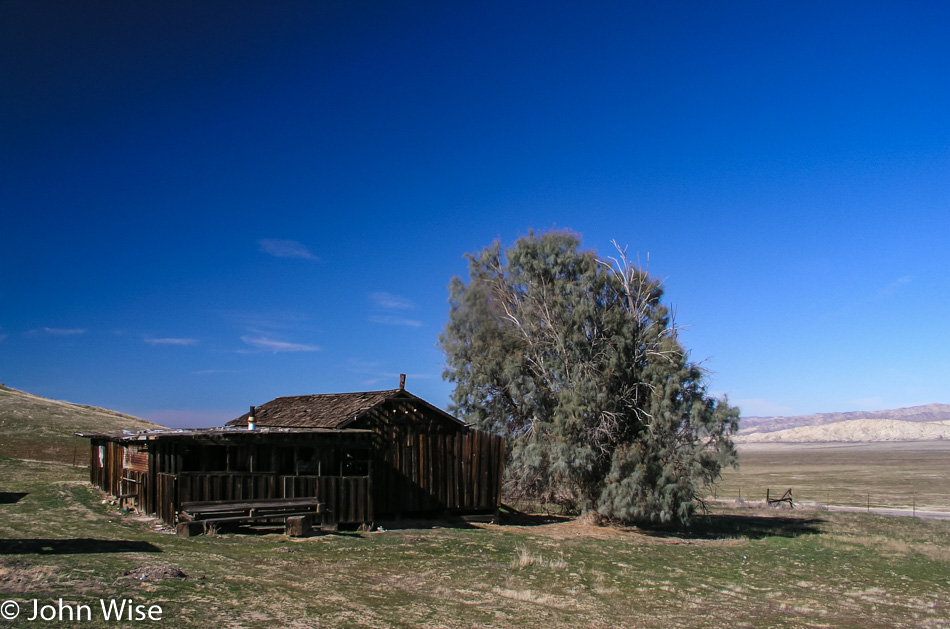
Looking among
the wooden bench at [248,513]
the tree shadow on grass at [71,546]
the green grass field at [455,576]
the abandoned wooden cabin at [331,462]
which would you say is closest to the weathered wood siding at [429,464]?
the abandoned wooden cabin at [331,462]

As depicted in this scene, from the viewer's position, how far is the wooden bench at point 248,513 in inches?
718

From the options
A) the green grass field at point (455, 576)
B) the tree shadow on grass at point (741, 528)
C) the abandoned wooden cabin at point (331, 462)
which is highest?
the abandoned wooden cabin at point (331, 462)

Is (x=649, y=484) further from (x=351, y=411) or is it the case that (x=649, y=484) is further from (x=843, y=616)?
(x=843, y=616)

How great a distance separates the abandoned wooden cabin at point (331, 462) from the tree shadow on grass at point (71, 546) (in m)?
3.30

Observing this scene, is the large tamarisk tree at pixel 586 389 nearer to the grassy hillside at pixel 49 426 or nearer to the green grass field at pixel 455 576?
the green grass field at pixel 455 576

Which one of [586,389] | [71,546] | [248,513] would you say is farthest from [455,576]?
[586,389]

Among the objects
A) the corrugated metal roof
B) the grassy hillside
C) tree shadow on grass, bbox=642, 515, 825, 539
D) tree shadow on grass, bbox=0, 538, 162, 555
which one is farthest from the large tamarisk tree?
the grassy hillside

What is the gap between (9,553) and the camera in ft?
42.7

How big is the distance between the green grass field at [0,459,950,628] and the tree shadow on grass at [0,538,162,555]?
0.18 ft

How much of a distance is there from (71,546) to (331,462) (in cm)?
875

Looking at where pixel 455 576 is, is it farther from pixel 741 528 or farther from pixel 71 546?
pixel 741 528

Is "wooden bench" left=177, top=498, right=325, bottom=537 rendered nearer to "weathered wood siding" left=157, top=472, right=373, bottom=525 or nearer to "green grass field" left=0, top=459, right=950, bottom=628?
"weathered wood siding" left=157, top=472, right=373, bottom=525

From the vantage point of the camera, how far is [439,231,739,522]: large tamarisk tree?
91.6 ft

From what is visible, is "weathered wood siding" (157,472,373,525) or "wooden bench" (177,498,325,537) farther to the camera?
"weathered wood siding" (157,472,373,525)
